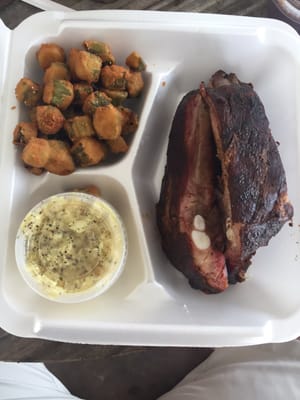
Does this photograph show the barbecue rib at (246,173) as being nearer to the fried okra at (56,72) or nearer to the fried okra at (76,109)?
the fried okra at (76,109)

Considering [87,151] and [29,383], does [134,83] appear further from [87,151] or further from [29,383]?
[29,383]

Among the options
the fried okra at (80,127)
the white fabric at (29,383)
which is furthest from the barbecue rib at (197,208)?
the white fabric at (29,383)

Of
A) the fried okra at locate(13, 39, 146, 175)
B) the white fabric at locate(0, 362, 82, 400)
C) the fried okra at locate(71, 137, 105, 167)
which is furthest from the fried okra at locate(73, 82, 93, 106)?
the white fabric at locate(0, 362, 82, 400)

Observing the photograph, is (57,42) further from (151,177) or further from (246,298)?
(246,298)

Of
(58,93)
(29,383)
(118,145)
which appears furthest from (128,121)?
(29,383)

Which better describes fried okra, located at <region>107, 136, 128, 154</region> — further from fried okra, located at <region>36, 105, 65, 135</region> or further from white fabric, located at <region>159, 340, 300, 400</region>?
white fabric, located at <region>159, 340, 300, 400</region>

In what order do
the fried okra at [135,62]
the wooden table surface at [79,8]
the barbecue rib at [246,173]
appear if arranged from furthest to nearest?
1. the wooden table surface at [79,8]
2. the fried okra at [135,62]
3. the barbecue rib at [246,173]

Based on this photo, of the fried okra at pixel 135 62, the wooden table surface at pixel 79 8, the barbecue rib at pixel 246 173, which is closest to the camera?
the barbecue rib at pixel 246 173
